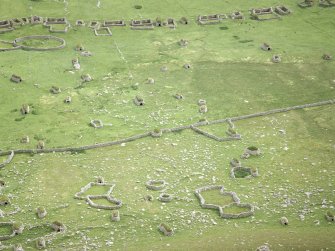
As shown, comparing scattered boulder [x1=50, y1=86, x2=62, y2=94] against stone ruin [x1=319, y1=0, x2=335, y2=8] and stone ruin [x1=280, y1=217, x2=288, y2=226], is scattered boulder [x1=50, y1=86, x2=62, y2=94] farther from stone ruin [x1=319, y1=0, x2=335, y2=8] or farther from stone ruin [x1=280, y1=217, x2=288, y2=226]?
stone ruin [x1=319, y1=0, x2=335, y2=8]

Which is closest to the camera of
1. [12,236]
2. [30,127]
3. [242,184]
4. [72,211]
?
[12,236]

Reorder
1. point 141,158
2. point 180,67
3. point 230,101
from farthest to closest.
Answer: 1. point 180,67
2. point 230,101
3. point 141,158

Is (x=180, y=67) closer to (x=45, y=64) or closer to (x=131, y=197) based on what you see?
(x=45, y=64)

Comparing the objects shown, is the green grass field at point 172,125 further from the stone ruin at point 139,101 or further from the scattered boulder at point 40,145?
the scattered boulder at point 40,145

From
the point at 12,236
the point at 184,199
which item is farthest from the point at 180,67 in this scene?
the point at 12,236

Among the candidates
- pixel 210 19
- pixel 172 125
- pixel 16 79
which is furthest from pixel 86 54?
pixel 210 19

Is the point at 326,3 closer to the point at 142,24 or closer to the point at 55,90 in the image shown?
the point at 142,24

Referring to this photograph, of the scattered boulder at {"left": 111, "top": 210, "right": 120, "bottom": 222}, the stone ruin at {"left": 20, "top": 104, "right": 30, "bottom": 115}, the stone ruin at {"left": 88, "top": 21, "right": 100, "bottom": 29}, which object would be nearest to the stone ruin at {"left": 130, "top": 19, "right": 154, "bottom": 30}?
the stone ruin at {"left": 88, "top": 21, "right": 100, "bottom": 29}

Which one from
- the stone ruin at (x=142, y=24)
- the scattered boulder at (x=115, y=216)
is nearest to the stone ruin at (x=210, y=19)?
the stone ruin at (x=142, y=24)
